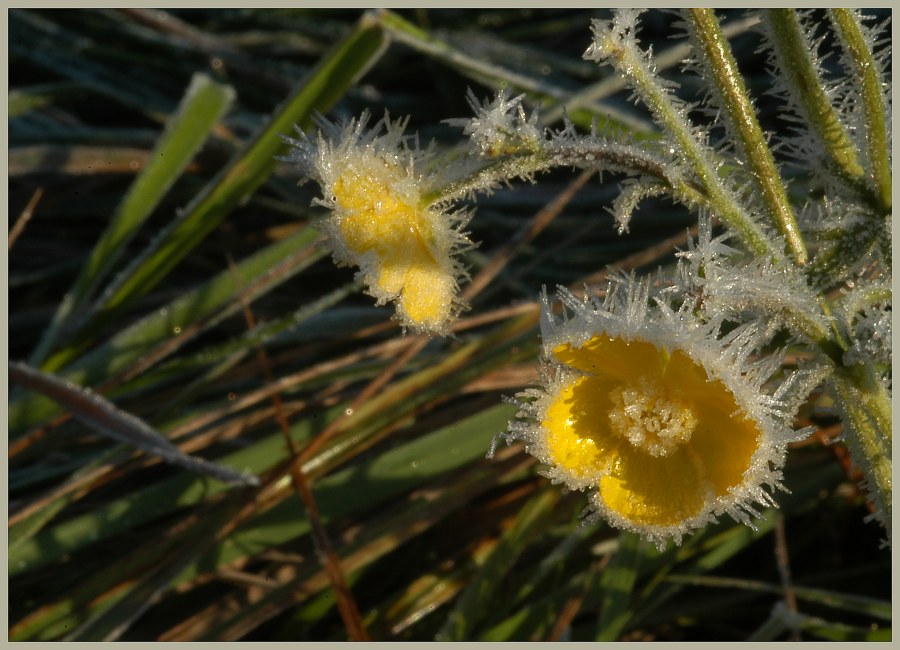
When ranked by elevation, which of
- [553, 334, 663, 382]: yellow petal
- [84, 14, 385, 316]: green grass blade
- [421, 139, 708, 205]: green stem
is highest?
[84, 14, 385, 316]: green grass blade

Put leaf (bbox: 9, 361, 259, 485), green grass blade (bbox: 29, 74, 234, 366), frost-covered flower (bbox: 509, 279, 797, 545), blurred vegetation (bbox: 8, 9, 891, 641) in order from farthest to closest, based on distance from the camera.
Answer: green grass blade (bbox: 29, 74, 234, 366) < blurred vegetation (bbox: 8, 9, 891, 641) < leaf (bbox: 9, 361, 259, 485) < frost-covered flower (bbox: 509, 279, 797, 545)

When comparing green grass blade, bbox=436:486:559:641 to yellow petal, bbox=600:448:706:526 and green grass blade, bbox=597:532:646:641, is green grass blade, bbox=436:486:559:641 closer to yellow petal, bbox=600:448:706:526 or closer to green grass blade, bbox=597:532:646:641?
green grass blade, bbox=597:532:646:641

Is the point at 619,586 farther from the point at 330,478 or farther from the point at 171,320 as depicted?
the point at 171,320

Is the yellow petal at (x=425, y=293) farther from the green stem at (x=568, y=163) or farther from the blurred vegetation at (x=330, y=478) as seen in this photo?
the blurred vegetation at (x=330, y=478)

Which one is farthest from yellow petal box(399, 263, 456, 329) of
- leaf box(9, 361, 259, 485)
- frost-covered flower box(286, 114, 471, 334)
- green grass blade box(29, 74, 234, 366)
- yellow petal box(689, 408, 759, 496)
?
green grass blade box(29, 74, 234, 366)

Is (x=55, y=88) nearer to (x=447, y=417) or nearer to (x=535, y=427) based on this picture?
(x=447, y=417)

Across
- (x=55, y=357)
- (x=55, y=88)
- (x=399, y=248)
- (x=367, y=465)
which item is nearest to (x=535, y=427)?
(x=399, y=248)
